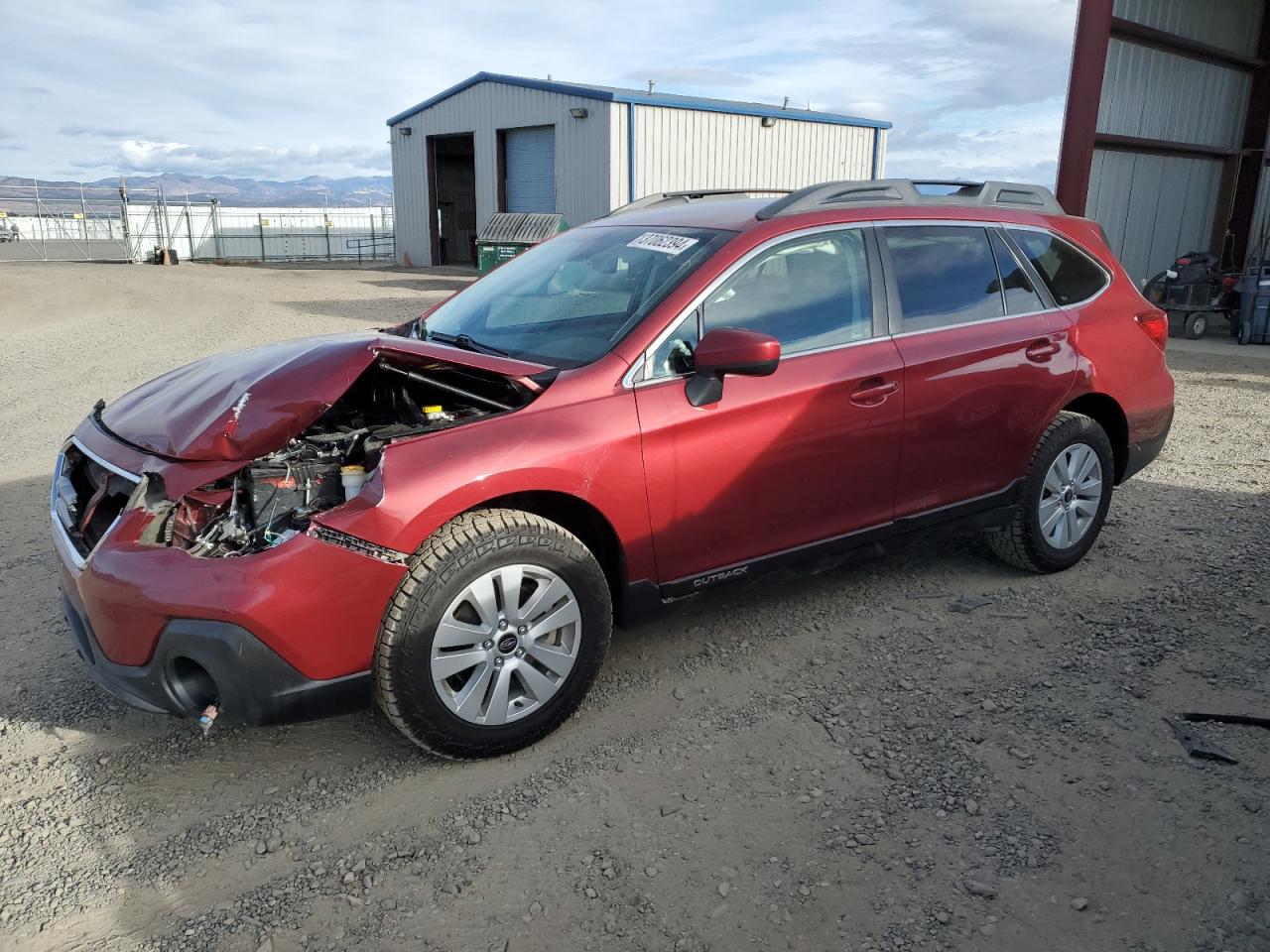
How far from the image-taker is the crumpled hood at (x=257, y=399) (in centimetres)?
304

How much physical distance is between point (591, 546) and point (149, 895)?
168 cm

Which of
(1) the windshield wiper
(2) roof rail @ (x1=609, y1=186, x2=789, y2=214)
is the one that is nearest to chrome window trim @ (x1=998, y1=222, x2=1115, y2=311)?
(2) roof rail @ (x1=609, y1=186, x2=789, y2=214)

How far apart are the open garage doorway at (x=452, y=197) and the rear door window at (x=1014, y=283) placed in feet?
79.6

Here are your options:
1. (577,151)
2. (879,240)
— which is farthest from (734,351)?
(577,151)

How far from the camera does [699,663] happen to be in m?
3.90

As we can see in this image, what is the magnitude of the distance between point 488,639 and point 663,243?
1.77 metres

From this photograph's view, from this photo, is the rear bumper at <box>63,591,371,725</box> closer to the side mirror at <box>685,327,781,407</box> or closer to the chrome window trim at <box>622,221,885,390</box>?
the chrome window trim at <box>622,221,885,390</box>

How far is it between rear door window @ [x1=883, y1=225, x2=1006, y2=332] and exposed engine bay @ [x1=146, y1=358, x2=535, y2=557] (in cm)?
178

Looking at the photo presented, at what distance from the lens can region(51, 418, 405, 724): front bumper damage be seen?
2732 mm

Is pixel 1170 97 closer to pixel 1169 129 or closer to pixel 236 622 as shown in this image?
pixel 1169 129

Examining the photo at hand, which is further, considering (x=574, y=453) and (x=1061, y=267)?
(x=1061, y=267)

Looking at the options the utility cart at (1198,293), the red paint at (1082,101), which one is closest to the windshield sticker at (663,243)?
the red paint at (1082,101)

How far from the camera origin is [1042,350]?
14.4ft

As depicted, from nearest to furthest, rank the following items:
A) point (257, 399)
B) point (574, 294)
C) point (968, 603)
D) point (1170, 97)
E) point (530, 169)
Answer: point (257, 399) → point (574, 294) → point (968, 603) → point (1170, 97) → point (530, 169)
